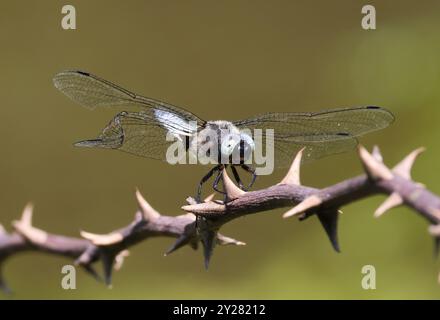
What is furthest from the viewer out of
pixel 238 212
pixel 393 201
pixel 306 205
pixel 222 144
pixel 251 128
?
pixel 251 128

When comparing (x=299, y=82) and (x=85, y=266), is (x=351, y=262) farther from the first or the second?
(x=85, y=266)

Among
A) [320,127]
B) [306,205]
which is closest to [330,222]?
[306,205]

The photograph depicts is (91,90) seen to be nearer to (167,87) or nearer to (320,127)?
(320,127)

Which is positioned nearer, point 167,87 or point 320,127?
point 320,127

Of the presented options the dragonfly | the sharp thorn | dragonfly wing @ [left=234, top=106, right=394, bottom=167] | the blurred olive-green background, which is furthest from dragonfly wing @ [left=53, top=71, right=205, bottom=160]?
the blurred olive-green background

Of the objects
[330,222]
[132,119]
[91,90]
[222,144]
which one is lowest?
[330,222]

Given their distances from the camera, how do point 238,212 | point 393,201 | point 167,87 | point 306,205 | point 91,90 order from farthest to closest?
point 167,87, point 91,90, point 238,212, point 306,205, point 393,201

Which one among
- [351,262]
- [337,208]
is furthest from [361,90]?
[337,208]

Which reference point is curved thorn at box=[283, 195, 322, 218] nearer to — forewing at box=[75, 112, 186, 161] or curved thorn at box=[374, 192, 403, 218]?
curved thorn at box=[374, 192, 403, 218]

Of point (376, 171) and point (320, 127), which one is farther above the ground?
point (320, 127)
